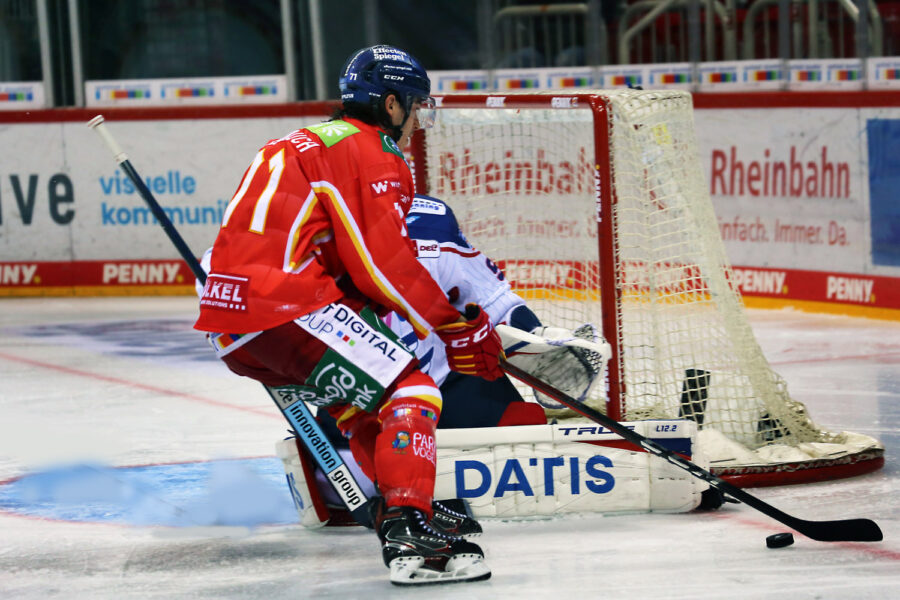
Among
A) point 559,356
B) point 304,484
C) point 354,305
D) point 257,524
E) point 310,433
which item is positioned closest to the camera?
point 354,305

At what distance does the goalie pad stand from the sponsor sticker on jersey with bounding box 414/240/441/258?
1.02ft

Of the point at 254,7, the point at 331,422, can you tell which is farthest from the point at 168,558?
the point at 254,7

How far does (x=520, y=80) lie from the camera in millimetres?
8625

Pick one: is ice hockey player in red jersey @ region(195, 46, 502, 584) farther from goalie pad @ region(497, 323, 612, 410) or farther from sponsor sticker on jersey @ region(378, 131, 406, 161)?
goalie pad @ region(497, 323, 612, 410)

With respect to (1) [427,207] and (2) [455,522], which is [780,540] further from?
(1) [427,207]

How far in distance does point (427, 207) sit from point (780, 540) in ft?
4.10

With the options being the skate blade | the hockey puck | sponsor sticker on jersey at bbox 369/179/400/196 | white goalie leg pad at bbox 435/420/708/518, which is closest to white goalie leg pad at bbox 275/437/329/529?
white goalie leg pad at bbox 435/420/708/518

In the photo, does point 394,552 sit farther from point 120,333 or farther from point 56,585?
point 120,333

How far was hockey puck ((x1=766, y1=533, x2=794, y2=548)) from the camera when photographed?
3189 millimetres

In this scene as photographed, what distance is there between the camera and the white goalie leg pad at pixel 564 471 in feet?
11.6

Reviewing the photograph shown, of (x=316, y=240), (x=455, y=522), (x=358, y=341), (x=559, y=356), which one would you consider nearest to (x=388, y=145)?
(x=316, y=240)

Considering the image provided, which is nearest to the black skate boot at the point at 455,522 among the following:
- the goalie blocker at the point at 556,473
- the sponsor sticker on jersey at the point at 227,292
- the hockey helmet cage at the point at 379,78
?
the goalie blocker at the point at 556,473

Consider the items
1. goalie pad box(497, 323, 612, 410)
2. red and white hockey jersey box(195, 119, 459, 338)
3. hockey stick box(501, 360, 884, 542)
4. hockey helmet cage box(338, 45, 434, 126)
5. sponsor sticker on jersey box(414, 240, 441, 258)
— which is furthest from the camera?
goalie pad box(497, 323, 612, 410)

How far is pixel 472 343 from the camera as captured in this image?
3043 millimetres
